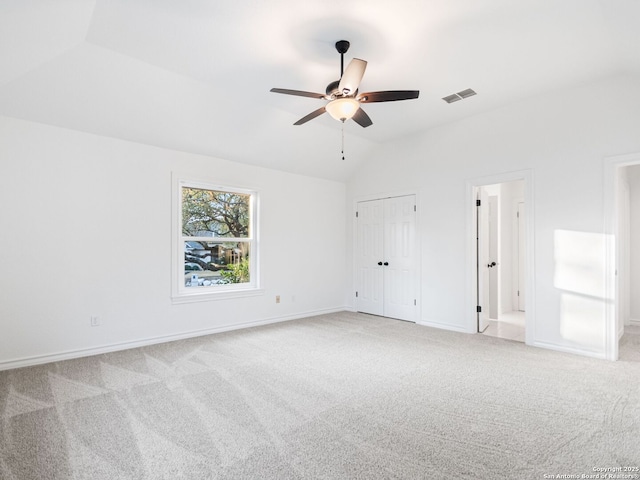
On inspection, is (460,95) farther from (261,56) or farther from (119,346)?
(119,346)

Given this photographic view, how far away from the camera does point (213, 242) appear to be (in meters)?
5.02

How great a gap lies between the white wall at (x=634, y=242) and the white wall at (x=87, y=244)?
5.67m

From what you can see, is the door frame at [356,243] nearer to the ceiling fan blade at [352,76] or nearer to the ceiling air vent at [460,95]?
the ceiling air vent at [460,95]

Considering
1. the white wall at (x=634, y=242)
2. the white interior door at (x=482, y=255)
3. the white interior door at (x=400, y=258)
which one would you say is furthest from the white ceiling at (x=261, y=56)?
the white wall at (x=634, y=242)

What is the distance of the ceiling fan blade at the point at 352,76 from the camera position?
2496mm

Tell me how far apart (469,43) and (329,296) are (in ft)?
14.6

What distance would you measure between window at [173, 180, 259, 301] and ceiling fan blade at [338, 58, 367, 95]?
109 inches

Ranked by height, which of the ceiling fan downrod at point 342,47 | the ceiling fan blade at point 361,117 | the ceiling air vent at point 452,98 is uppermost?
the ceiling air vent at point 452,98

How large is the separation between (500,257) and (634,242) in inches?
71.3

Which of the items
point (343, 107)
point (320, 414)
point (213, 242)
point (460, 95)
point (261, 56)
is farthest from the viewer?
point (213, 242)

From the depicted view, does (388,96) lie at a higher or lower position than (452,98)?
lower

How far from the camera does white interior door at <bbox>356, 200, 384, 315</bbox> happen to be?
5.98m

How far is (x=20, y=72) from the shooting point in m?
3.09

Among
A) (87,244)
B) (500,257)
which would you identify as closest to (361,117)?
(87,244)
